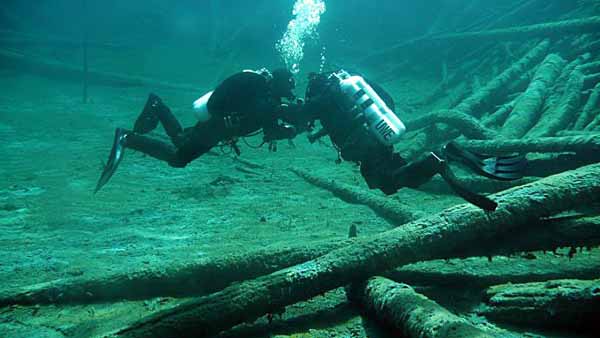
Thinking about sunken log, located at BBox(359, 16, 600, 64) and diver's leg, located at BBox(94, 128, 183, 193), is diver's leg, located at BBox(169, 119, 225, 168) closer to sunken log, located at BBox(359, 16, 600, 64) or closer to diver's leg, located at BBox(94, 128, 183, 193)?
diver's leg, located at BBox(94, 128, 183, 193)

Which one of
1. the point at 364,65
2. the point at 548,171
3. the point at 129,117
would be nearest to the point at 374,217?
the point at 548,171

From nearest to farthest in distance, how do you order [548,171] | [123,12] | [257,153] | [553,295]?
[553,295], [548,171], [257,153], [123,12]

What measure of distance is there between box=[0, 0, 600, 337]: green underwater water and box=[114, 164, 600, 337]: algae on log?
0.25 metres

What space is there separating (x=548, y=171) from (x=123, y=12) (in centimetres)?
2961

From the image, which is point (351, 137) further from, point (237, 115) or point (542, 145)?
point (542, 145)

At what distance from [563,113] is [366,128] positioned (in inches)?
197

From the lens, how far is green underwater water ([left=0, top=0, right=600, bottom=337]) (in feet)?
9.77

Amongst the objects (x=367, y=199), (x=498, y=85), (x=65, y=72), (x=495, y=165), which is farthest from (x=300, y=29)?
(x=495, y=165)

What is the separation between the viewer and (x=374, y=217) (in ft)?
16.8

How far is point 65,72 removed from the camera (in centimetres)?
1702

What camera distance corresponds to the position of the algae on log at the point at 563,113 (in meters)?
6.15

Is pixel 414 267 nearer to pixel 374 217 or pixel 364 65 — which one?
pixel 374 217

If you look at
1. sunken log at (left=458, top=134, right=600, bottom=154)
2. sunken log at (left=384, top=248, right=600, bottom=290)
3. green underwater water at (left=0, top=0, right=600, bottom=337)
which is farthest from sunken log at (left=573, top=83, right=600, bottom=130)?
sunken log at (left=384, top=248, right=600, bottom=290)

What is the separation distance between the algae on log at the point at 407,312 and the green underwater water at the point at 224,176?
0.46ft
